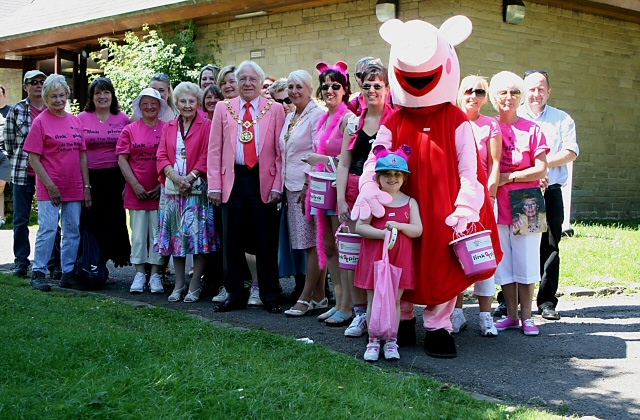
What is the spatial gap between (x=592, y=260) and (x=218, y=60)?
938cm

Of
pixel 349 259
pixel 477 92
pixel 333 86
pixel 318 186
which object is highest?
pixel 333 86

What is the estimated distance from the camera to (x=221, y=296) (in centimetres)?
811

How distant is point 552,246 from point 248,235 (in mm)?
2794

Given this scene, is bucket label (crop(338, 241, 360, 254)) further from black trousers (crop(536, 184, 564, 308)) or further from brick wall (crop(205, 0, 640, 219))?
brick wall (crop(205, 0, 640, 219))

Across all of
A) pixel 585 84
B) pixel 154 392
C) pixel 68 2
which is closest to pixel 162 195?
pixel 154 392

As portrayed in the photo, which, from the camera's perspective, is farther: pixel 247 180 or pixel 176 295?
pixel 176 295

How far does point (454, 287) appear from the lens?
19.2ft

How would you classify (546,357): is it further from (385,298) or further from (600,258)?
(600,258)

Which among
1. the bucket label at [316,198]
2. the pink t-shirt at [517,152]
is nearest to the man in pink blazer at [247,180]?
the bucket label at [316,198]

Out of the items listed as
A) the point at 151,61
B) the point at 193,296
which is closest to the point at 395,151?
the point at 193,296

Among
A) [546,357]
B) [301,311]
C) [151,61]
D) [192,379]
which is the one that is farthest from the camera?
[151,61]

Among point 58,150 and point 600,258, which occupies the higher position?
point 58,150

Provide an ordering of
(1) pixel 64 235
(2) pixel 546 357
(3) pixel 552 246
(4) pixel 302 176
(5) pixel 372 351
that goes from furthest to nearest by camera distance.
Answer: (1) pixel 64 235
(4) pixel 302 176
(3) pixel 552 246
(2) pixel 546 357
(5) pixel 372 351

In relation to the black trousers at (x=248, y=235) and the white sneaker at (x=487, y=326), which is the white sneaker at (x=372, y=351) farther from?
the black trousers at (x=248, y=235)
